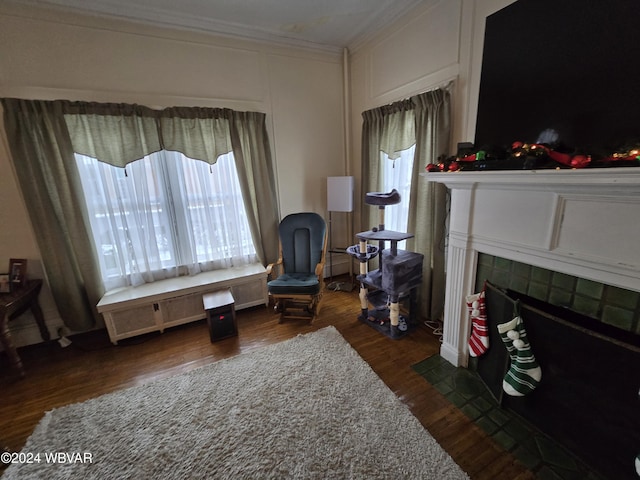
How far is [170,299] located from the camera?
2604 millimetres

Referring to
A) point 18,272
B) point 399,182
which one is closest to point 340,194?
point 399,182

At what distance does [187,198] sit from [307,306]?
5.68ft

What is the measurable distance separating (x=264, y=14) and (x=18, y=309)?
3.37 metres

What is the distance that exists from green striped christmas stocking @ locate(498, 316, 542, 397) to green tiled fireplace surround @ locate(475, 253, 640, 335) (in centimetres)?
22

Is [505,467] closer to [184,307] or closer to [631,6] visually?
[631,6]

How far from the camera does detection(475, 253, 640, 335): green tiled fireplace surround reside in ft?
3.94

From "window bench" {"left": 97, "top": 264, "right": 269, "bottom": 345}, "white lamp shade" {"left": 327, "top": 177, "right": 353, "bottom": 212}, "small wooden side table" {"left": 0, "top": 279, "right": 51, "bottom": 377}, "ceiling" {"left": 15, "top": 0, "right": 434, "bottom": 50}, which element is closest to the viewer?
"small wooden side table" {"left": 0, "top": 279, "right": 51, "bottom": 377}

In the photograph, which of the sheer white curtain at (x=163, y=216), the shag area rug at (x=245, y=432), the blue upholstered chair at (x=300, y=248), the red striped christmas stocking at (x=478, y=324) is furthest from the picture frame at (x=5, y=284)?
the red striped christmas stocking at (x=478, y=324)

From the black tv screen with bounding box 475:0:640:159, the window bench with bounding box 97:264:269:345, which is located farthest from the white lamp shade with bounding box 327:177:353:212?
the black tv screen with bounding box 475:0:640:159

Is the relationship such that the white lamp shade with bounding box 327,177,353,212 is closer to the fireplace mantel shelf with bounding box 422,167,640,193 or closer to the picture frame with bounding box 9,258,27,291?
the fireplace mantel shelf with bounding box 422,167,640,193

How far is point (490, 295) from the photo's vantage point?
1.74 m

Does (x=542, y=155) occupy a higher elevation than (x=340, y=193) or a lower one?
higher

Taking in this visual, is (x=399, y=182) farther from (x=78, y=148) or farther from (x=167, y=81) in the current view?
(x=78, y=148)

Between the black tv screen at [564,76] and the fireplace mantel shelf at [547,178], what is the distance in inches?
5.7
